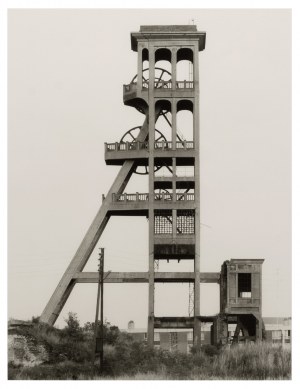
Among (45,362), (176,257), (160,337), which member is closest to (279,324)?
(160,337)

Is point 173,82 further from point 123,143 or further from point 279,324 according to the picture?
point 279,324

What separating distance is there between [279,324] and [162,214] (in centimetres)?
3272

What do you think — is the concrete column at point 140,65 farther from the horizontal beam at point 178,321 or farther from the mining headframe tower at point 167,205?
the horizontal beam at point 178,321

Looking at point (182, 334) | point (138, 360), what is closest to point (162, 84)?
point (138, 360)

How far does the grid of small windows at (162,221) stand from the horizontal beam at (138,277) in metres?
2.43

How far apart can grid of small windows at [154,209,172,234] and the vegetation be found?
6.70 m

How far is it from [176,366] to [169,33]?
64.2ft

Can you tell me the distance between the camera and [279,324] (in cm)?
8212

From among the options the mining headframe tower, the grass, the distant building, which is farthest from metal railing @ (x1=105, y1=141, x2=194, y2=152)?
the distant building

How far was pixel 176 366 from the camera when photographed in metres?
42.3

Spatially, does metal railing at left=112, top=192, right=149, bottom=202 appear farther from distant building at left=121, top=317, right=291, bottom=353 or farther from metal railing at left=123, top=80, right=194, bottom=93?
distant building at left=121, top=317, right=291, bottom=353

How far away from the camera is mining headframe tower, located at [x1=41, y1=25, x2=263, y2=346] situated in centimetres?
5109

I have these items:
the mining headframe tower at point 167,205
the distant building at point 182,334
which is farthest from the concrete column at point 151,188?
the distant building at point 182,334

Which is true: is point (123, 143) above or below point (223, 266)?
above
